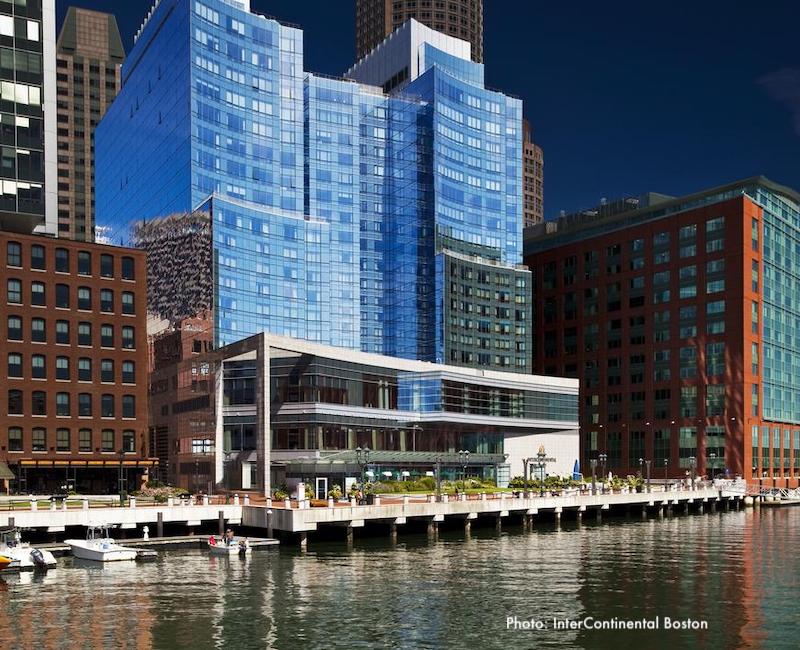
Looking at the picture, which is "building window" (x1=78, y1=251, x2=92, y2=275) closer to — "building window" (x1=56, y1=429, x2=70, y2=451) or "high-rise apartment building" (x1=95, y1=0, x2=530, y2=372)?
"building window" (x1=56, y1=429, x2=70, y2=451)

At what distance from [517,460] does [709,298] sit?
50.8 meters

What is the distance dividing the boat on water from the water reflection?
3.44 feet

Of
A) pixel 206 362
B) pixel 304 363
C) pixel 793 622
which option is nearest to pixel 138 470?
pixel 206 362

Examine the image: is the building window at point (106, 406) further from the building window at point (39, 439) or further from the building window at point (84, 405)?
the building window at point (39, 439)

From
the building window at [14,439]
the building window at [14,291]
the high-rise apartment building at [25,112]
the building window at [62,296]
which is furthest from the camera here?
the building window at [62,296]

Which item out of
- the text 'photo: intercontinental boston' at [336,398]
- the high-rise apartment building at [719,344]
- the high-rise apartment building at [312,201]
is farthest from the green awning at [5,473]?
the high-rise apartment building at [719,344]

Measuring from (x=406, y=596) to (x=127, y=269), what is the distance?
265 ft

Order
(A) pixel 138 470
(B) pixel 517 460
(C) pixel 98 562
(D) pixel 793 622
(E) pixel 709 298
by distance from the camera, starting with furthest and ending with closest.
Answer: (E) pixel 709 298
(B) pixel 517 460
(A) pixel 138 470
(C) pixel 98 562
(D) pixel 793 622

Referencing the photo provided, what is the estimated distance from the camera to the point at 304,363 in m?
127

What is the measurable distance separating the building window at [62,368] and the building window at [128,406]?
7857 mm

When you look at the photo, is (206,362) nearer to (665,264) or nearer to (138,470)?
(138,470)

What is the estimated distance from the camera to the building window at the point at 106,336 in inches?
4875

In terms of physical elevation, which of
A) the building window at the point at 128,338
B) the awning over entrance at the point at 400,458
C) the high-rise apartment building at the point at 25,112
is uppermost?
the high-rise apartment building at the point at 25,112

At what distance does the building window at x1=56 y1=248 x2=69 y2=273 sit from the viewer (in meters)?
121
